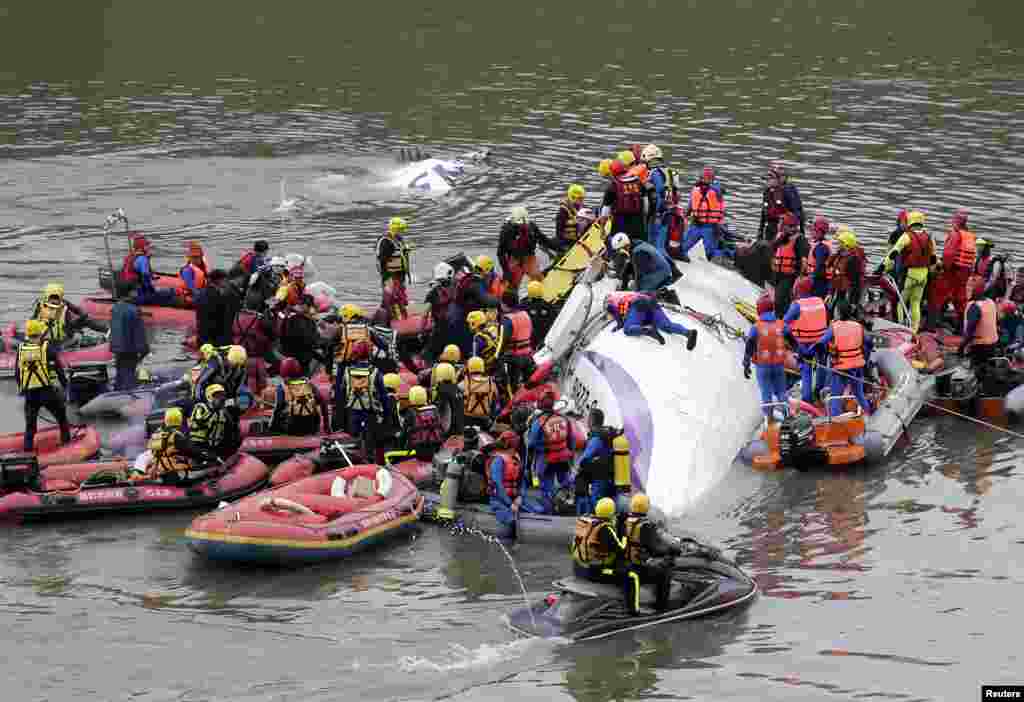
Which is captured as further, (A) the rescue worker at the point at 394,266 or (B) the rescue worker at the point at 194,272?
(B) the rescue worker at the point at 194,272

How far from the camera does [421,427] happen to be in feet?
63.1

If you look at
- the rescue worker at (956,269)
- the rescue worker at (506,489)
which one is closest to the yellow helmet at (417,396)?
the rescue worker at (506,489)

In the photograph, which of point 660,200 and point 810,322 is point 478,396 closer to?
point 810,322

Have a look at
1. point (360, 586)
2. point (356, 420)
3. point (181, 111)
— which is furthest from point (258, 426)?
point (181, 111)

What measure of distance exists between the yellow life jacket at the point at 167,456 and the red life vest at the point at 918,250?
34.6ft

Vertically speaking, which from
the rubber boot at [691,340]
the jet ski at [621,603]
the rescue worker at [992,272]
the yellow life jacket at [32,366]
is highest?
the rescue worker at [992,272]

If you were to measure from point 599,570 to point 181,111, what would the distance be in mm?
29919

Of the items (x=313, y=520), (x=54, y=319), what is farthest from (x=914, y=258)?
(x=54, y=319)

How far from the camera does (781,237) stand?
925 inches

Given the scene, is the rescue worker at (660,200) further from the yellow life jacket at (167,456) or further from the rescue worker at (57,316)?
the rescue worker at (57,316)

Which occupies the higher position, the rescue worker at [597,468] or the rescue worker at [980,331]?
the rescue worker at [980,331]

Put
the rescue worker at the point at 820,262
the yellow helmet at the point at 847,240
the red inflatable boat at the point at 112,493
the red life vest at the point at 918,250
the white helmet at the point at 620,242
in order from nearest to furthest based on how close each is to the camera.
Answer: the red inflatable boat at the point at 112,493 → the yellow helmet at the point at 847,240 → the white helmet at the point at 620,242 → the rescue worker at the point at 820,262 → the red life vest at the point at 918,250

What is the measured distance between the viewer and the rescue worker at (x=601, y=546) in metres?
15.3

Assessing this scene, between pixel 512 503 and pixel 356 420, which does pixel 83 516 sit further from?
pixel 512 503
